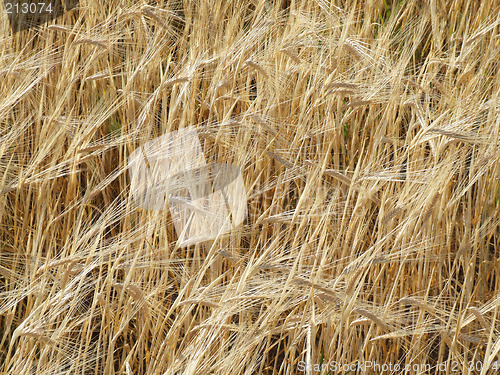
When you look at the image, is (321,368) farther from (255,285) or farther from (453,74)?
(453,74)

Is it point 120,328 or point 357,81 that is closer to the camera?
point 120,328

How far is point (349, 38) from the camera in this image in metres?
1.27

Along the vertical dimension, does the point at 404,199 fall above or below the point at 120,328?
above

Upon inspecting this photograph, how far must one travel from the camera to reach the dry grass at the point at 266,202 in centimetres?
94

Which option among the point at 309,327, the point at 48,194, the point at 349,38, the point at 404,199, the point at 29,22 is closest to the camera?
the point at 309,327

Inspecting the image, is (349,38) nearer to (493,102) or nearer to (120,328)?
(493,102)

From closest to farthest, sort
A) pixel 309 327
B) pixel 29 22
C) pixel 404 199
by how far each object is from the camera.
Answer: pixel 309 327, pixel 404 199, pixel 29 22

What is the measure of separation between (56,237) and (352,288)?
0.62m

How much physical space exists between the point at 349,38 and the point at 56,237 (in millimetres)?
768

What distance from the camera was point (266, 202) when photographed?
1190 millimetres

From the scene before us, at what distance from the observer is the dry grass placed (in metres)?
0.94

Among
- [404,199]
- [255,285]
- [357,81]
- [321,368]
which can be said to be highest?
[357,81]

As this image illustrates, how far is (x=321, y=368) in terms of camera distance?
0.96 meters

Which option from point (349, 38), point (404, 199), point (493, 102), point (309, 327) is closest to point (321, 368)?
point (309, 327)
